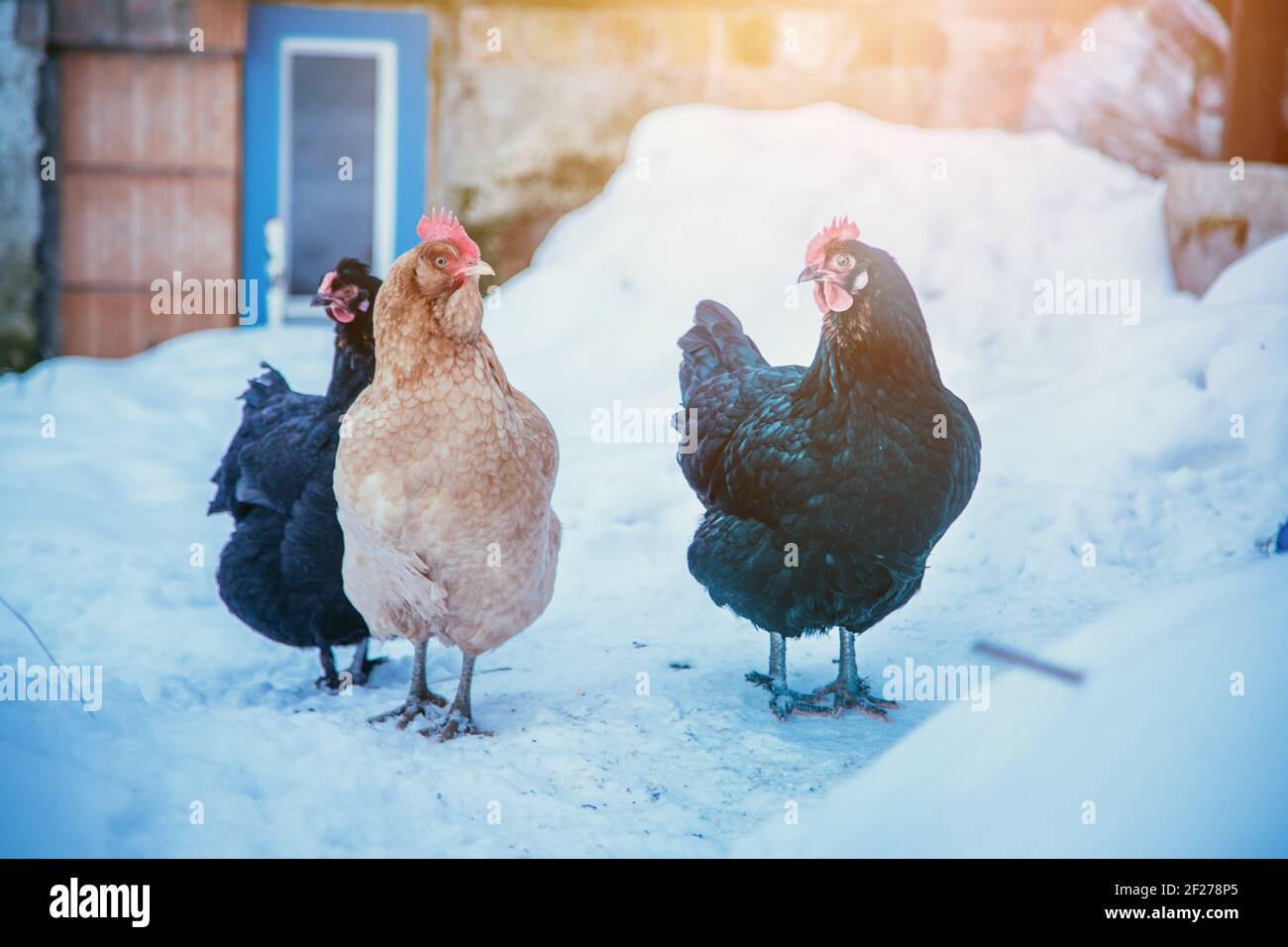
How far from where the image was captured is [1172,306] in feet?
19.4

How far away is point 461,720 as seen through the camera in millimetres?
3275

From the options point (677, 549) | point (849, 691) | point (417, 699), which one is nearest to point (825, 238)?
point (849, 691)

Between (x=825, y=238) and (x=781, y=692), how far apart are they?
4.54 ft

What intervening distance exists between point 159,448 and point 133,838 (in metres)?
3.74

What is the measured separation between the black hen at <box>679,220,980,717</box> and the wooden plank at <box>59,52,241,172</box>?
5.88 m

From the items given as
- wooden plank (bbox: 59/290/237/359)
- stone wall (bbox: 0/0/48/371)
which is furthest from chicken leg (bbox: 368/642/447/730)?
stone wall (bbox: 0/0/48/371)

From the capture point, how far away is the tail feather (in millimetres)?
4004

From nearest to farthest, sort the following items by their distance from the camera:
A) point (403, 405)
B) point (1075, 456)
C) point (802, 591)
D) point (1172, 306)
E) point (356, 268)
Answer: point (403, 405) → point (802, 591) → point (356, 268) → point (1075, 456) → point (1172, 306)

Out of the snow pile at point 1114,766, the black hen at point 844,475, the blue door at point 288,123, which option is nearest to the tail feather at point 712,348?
the black hen at point 844,475

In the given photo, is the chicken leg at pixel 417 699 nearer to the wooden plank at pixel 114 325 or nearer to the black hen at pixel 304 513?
the black hen at pixel 304 513

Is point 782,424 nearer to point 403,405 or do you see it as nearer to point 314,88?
point 403,405

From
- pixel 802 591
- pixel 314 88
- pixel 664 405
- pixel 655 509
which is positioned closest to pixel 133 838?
pixel 802 591

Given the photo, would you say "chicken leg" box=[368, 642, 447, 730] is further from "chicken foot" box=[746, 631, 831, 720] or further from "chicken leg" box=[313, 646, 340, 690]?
"chicken foot" box=[746, 631, 831, 720]

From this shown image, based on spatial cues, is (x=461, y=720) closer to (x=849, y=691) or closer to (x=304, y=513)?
(x=304, y=513)
